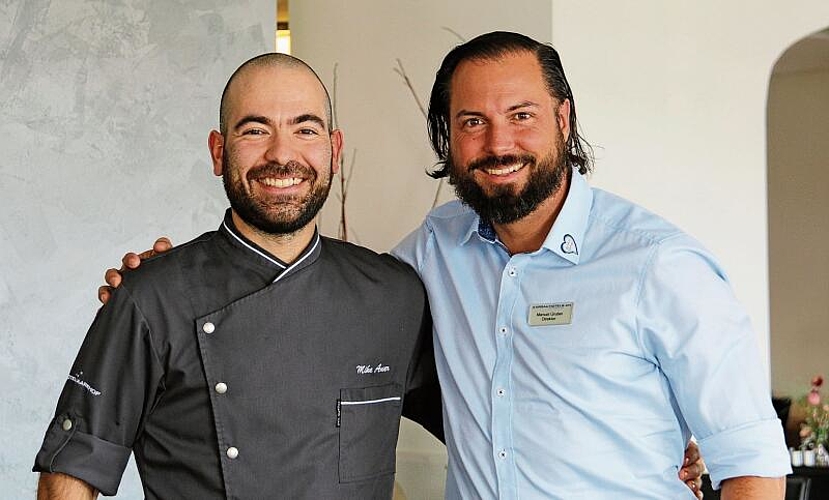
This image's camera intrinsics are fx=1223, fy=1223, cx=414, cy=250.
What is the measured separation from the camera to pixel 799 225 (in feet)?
26.1

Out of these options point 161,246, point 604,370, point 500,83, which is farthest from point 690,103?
point 161,246

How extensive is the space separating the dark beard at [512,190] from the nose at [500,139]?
14mm

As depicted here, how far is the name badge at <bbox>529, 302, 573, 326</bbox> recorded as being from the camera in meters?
2.15

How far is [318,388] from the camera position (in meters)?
2.09

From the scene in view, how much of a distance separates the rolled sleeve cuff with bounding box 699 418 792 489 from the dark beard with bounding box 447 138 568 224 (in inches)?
20.7

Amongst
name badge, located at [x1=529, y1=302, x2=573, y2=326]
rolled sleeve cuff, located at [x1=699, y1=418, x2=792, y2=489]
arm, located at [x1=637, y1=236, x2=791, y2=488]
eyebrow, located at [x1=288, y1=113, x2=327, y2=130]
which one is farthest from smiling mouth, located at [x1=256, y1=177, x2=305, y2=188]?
rolled sleeve cuff, located at [x1=699, y1=418, x2=792, y2=489]

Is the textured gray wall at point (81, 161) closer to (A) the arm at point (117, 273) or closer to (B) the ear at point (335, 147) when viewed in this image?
(A) the arm at point (117, 273)

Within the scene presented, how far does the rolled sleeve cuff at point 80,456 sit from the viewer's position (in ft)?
6.43

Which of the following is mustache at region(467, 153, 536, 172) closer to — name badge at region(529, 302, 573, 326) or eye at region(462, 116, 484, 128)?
eye at region(462, 116, 484, 128)

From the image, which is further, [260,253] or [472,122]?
[472,122]

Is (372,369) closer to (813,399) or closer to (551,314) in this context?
(551,314)

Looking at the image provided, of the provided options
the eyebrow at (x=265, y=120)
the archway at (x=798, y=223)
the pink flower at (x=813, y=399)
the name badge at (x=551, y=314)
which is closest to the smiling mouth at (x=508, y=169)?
the name badge at (x=551, y=314)

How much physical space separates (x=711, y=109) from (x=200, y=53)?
5.35 feet

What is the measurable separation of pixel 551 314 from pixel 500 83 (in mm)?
447
